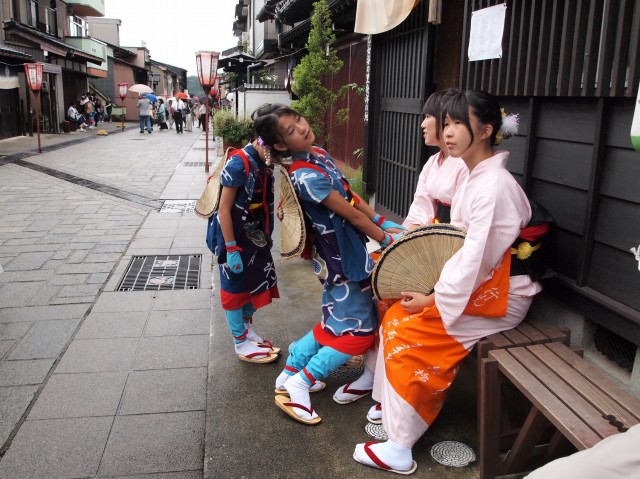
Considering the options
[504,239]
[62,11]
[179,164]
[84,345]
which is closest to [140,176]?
[179,164]

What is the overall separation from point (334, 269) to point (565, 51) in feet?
5.92

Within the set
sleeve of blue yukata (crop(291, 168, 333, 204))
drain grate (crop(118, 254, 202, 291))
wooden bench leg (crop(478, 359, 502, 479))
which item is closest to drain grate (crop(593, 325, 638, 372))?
wooden bench leg (crop(478, 359, 502, 479))

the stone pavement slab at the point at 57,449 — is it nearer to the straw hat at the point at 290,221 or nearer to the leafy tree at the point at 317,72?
the straw hat at the point at 290,221

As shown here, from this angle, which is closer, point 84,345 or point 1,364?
point 1,364

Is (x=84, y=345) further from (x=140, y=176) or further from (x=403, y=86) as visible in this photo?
(x=140, y=176)

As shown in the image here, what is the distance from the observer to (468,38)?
4254 mm

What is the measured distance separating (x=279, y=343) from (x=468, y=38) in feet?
8.86

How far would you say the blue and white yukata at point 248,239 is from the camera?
3654mm

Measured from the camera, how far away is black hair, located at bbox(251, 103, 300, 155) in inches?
125

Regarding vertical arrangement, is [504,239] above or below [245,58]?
below

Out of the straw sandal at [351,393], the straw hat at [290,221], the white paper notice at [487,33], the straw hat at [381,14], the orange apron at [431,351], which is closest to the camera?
the orange apron at [431,351]

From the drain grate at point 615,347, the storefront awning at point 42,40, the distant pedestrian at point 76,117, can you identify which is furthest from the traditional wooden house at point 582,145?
the distant pedestrian at point 76,117

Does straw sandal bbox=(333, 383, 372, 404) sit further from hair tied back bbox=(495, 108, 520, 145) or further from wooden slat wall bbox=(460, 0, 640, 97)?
wooden slat wall bbox=(460, 0, 640, 97)

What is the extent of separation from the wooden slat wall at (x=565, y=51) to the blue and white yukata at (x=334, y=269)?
1.38 metres
